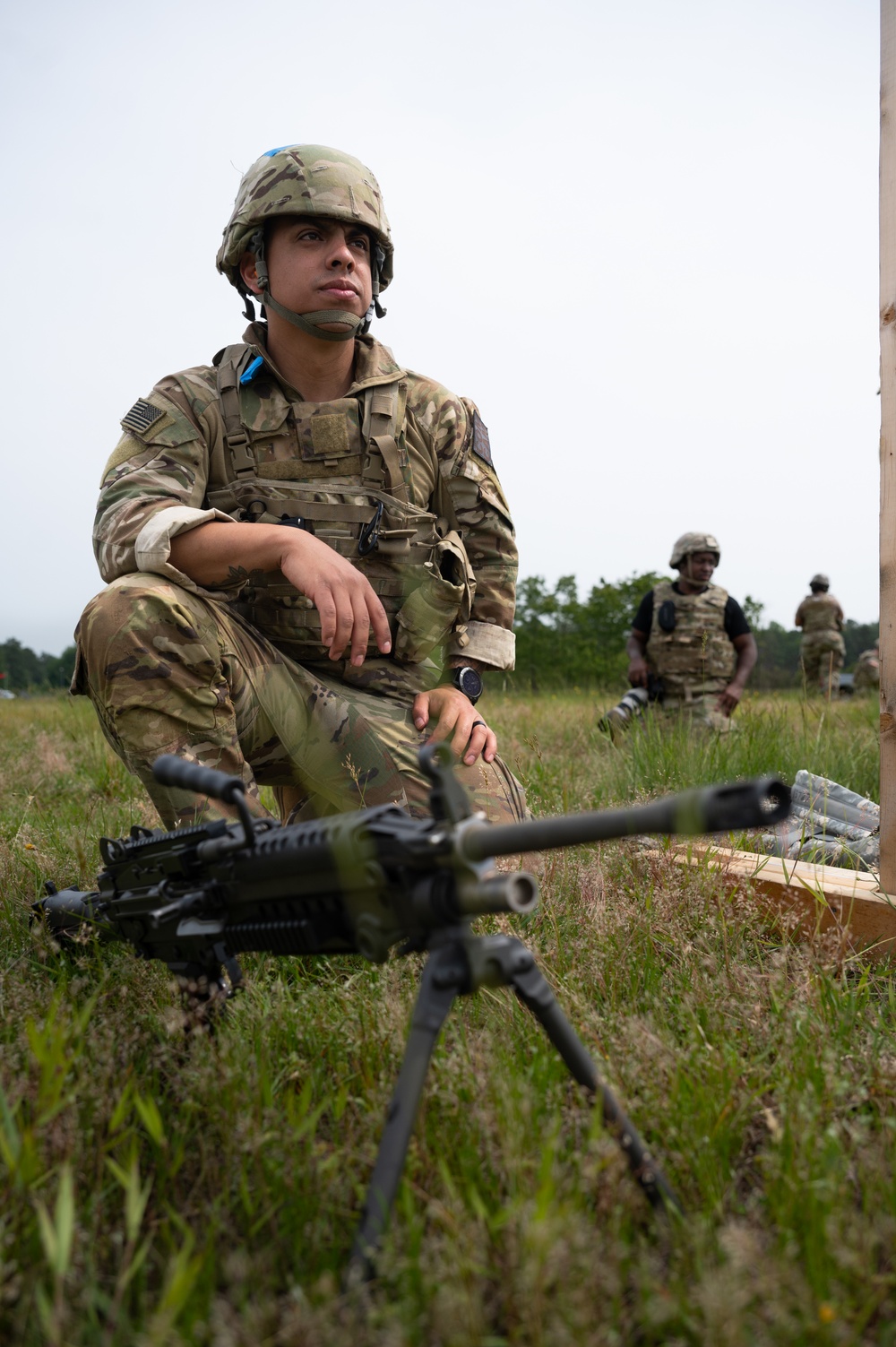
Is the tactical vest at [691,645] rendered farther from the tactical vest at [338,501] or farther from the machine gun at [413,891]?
the machine gun at [413,891]

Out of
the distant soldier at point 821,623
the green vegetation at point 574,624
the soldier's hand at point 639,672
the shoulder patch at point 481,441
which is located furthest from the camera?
the green vegetation at point 574,624

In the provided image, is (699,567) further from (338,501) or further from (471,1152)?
(471,1152)

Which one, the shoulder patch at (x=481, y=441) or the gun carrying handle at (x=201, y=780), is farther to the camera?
the shoulder patch at (x=481, y=441)

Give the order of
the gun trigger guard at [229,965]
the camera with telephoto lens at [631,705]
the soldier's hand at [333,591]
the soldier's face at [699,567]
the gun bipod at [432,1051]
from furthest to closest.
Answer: the soldier's face at [699,567], the camera with telephoto lens at [631,705], the soldier's hand at [333,591], the gun trigger guard at [229,965], the gun bipod at [432,1051]

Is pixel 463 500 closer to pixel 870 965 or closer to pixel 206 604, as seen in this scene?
pixel 206 604

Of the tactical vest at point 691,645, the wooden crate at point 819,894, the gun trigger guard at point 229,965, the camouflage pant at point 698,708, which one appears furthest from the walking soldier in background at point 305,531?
the tactical vest at point 691,645

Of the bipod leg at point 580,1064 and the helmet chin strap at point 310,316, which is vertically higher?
the helmet chin strap at point 310,316

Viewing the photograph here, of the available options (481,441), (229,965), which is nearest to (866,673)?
(481,441)

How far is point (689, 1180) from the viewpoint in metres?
1.49

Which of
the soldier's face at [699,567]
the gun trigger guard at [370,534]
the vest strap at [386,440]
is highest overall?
the soldier's face at [699,567]

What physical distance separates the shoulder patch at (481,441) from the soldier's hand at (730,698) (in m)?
5.97

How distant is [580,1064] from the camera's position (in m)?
1.42

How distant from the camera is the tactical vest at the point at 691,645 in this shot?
9.33 meters

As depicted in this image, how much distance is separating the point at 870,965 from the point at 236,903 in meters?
1.59
